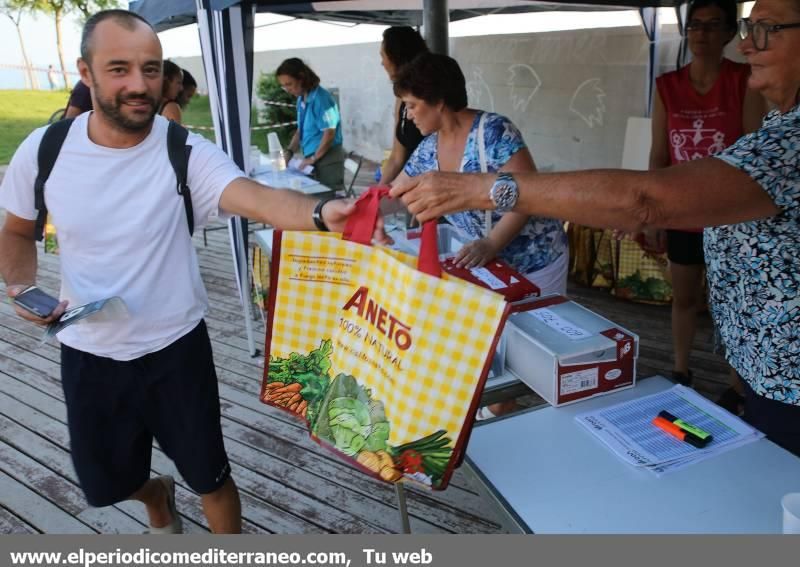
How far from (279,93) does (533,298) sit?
38.7 ft


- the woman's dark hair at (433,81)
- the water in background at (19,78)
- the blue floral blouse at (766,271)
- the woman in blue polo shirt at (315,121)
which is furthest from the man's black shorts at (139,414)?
the water in background at (19,78)

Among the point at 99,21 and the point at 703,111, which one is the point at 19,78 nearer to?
the point at 99,21

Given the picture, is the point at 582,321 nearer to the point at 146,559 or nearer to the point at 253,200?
the point at 253,200

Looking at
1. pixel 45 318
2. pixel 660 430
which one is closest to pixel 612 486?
pixel 660 430

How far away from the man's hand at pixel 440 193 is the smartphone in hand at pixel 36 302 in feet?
3.09

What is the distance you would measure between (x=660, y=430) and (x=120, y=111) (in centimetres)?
149

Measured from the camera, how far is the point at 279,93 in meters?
12.5

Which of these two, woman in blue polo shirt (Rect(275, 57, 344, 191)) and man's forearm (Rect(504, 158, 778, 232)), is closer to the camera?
man's forearm (Rect(504, 158, 778, 232))

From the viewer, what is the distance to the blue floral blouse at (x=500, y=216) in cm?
204

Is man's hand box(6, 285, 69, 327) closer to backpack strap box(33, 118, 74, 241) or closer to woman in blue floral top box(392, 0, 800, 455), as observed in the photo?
backpack strap box(33, 118, 74, 241)

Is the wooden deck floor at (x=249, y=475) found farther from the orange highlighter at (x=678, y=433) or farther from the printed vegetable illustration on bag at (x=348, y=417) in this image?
the printed vegetable illustration on bag at (x=348, y=417)

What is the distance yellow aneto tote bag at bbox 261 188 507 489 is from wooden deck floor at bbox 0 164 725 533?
0.73m

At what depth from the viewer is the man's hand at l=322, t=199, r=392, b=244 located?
3.95ft

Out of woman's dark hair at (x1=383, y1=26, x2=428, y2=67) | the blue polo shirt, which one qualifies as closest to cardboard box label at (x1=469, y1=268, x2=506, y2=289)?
woman's dark hair at (x1=383, y1=26, x2=428, y2=67)
